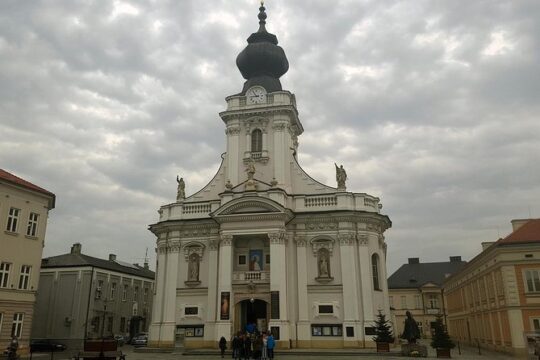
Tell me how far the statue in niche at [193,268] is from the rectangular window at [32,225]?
11577 millimetres

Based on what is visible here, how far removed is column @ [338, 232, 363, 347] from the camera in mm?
33812

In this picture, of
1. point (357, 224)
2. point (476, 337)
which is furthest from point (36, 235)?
point (476, 337)

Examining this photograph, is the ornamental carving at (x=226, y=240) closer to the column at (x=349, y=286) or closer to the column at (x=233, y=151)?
the column at (x=233, y=151)

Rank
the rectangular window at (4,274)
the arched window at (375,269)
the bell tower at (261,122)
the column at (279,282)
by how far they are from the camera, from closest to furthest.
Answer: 1. the rectangular window at (4,274)
2. the column at (279,282)
3. the arched window at (375,269)
4. the bell tower at (261,122)

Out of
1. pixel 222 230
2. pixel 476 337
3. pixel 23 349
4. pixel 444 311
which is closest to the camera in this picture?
pixel 23 349

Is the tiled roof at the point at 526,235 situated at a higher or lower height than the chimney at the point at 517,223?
lower

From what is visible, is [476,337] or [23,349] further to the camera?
[476,337]

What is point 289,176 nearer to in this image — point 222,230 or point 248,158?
point 248,158

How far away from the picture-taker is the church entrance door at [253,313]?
3572 centimetres

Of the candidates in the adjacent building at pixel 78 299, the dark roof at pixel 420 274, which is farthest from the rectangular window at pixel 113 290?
the dark roof at pixel 420 274

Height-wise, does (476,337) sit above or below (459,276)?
below

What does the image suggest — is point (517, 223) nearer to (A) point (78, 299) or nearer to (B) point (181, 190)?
(B) point (181, 190)

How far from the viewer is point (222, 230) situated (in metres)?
35.8

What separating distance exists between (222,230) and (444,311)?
37.8m
